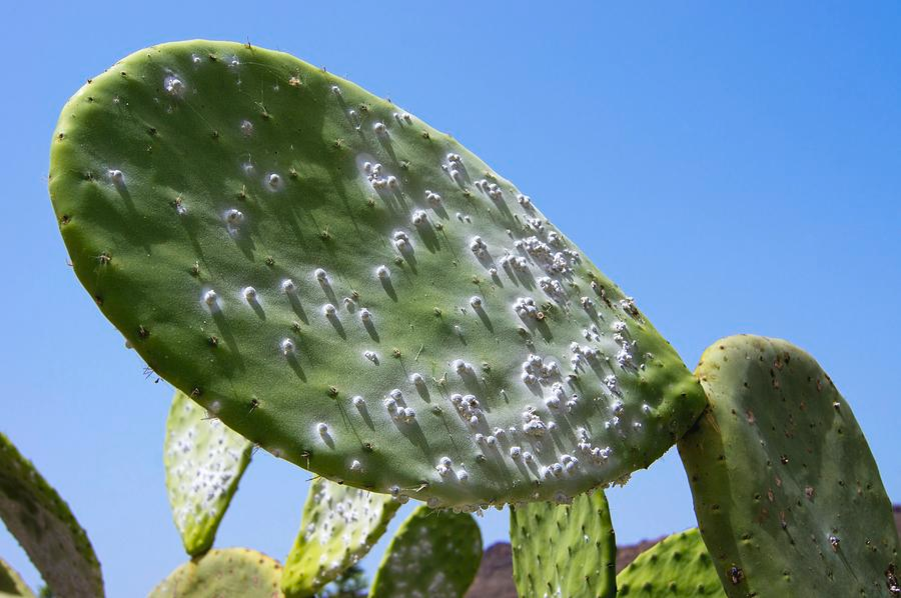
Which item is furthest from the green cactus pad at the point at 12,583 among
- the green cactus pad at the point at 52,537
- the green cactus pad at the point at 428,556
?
the green cactus pad at the point at 428,556

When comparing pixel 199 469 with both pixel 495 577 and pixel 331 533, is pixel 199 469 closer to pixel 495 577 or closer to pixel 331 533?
pixel 331 533

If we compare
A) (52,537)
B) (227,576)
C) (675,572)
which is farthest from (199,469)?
(675,572)

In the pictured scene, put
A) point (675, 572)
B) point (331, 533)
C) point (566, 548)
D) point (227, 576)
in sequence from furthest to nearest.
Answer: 1. point (227, 576)
2. point (331, 533)
3. point (675, 572)
4. point (566, 548)

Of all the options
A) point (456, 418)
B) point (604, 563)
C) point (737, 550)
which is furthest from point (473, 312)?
point (604, 563)

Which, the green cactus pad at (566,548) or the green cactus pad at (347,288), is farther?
the green cactus pad at (566,548)

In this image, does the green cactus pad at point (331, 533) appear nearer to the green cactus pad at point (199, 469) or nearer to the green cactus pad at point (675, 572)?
the green cactus pad at point (199, 469)

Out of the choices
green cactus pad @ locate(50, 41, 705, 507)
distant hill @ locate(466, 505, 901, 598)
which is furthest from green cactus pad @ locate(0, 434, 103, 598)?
distant hill @ locate(466, 505, 901, 598)
